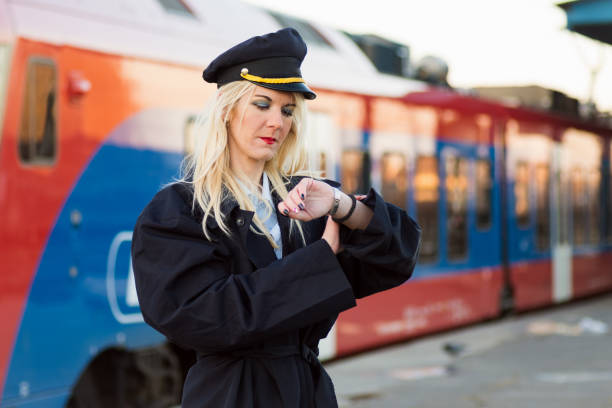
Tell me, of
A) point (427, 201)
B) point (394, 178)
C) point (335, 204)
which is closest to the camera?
point (335, 204)

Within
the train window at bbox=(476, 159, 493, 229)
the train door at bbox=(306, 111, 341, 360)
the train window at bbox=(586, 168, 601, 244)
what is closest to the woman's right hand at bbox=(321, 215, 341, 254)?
the train door at bbox=(306, 111, 341, 360)

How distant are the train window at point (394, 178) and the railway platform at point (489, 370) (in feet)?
5.06

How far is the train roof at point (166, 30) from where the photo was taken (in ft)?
16.7

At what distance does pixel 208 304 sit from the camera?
6.11 ft

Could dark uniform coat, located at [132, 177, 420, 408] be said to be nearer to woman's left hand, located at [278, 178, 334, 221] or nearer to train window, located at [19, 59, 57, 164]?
woman's left hand, located at [278, 178, 334, 221]

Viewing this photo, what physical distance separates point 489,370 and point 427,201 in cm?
216

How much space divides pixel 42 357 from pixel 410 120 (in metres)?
5.32

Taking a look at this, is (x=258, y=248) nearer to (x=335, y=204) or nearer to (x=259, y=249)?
(x=259, y=249)

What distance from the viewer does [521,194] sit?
11.8m

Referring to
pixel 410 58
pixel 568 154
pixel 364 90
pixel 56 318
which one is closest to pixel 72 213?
pixel 56 318

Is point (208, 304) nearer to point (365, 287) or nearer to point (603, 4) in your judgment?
point (365, 287)

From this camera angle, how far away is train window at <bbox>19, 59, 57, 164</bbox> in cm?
497

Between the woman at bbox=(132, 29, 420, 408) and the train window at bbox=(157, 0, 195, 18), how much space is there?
435 centimetres

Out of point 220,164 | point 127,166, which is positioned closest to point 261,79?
point 220,164
